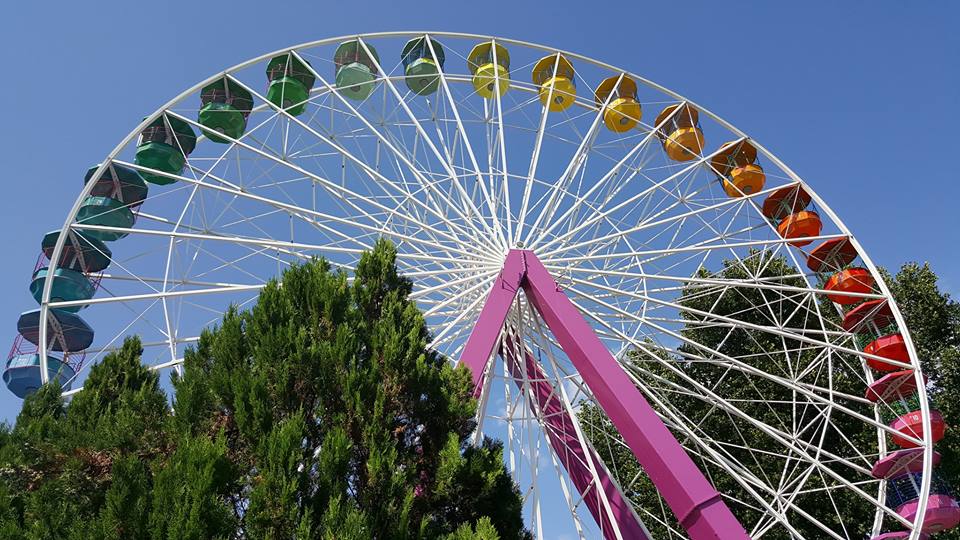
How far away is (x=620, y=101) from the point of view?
18.7m

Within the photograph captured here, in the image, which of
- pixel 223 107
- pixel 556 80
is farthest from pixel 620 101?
pixel 223 107

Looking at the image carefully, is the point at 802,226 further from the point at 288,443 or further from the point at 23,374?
the point at 23,374

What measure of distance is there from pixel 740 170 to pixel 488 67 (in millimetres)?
6960

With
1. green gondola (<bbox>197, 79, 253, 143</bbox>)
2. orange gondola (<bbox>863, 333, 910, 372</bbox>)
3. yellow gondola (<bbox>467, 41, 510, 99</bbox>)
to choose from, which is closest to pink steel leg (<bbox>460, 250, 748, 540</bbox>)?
yellow gondola (<bbox>467, 41, 510, 99</bbox>)

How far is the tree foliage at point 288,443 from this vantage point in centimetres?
712


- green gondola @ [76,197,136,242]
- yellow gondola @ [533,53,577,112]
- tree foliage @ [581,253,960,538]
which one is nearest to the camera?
green gondola @ [76,197,136,242]

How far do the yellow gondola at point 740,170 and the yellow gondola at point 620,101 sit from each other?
234 cm

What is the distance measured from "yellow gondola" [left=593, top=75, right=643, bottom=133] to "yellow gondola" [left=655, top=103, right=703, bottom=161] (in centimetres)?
75

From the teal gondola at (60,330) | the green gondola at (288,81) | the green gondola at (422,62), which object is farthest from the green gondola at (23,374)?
the green gondola at (422,62)

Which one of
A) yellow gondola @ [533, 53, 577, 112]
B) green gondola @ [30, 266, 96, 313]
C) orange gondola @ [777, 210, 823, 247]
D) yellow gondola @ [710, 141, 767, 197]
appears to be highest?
yellow gondola @ [533, 53, 577, 112]

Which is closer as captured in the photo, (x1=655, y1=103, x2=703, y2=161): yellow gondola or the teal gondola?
the teal gondola

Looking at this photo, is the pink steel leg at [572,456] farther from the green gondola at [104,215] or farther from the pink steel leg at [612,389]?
the green gondola at [104,215]

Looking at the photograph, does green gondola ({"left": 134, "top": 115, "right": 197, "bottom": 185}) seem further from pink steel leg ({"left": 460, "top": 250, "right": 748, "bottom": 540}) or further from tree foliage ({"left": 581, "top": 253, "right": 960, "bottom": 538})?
tree foliage ({"left": 581, "top": 253, "right": 960, "bottom": 538})

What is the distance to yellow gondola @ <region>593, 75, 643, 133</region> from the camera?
1869 cm
